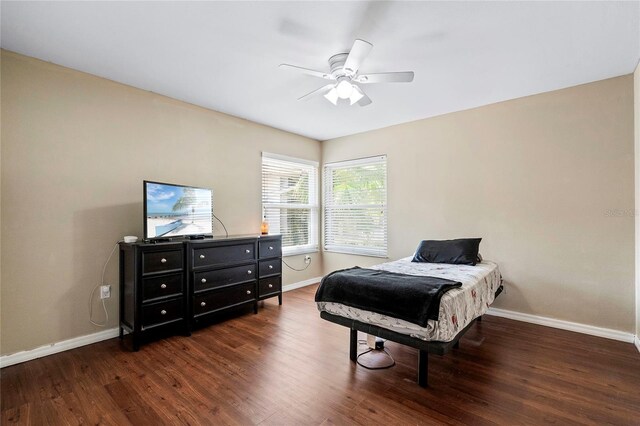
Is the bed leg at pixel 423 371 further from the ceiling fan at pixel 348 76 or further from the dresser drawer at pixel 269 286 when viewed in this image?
the dresser drawer at pixel 269 286

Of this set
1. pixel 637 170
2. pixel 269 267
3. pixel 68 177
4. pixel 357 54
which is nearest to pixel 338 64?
pixel 357 54

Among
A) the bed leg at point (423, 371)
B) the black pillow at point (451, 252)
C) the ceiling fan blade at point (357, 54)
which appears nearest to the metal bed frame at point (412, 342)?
the bed leg at point (423, 371)

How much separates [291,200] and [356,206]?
110 cm

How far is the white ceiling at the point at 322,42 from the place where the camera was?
1.93 m

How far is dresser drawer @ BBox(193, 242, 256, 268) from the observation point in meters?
3.08

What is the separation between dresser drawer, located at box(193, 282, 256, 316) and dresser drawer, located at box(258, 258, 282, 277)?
21 centimetres

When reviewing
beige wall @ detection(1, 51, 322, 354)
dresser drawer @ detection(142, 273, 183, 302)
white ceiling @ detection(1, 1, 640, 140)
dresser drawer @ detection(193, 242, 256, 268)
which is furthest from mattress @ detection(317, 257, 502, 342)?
beige wall @ detection(1, 51, 322, 354)

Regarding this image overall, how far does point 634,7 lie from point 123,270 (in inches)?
180

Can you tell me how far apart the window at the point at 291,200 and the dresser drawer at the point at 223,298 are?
1174 millimetres

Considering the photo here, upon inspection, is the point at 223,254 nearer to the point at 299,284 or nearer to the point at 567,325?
the point at 299,284

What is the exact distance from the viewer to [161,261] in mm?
2801

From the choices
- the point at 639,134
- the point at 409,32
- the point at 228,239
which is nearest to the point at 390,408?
the point at 228,239

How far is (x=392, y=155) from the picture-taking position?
4445 millimetres

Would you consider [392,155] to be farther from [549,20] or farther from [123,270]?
[123,270]
